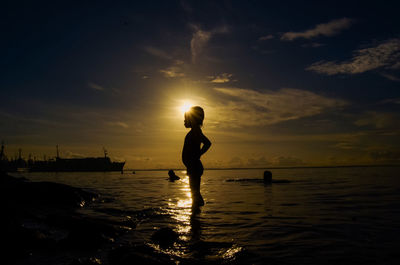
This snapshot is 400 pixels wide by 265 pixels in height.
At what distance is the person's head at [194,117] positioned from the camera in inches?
260

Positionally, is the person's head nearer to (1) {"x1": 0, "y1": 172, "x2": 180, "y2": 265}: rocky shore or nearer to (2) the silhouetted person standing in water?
(2) the silhouetted person standing in water

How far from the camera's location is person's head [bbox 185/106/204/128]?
6605 millimetres

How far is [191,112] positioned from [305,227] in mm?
4075

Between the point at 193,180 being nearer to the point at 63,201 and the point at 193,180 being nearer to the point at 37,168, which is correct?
the point at 63,201

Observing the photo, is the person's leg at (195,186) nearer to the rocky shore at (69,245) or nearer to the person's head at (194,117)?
the person's head at (194,117)

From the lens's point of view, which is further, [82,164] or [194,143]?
[82,164]

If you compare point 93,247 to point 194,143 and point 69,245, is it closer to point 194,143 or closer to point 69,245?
point 69,245

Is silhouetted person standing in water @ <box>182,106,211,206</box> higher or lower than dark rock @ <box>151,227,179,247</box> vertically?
higher

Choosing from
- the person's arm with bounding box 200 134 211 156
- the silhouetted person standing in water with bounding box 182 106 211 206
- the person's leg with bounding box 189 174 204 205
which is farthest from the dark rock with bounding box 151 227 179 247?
the person's arm with bounding box 200 134 211 156

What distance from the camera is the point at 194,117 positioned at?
6.62 meters

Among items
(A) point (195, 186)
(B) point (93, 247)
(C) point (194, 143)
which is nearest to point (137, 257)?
(B) point (93, 247)

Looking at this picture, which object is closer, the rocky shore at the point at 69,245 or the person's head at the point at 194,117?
the rocky shore at the point at 69,245

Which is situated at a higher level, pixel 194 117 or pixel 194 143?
pixel 194 117

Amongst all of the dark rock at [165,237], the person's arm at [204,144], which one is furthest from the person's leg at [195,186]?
the dark rock at [165,237]
